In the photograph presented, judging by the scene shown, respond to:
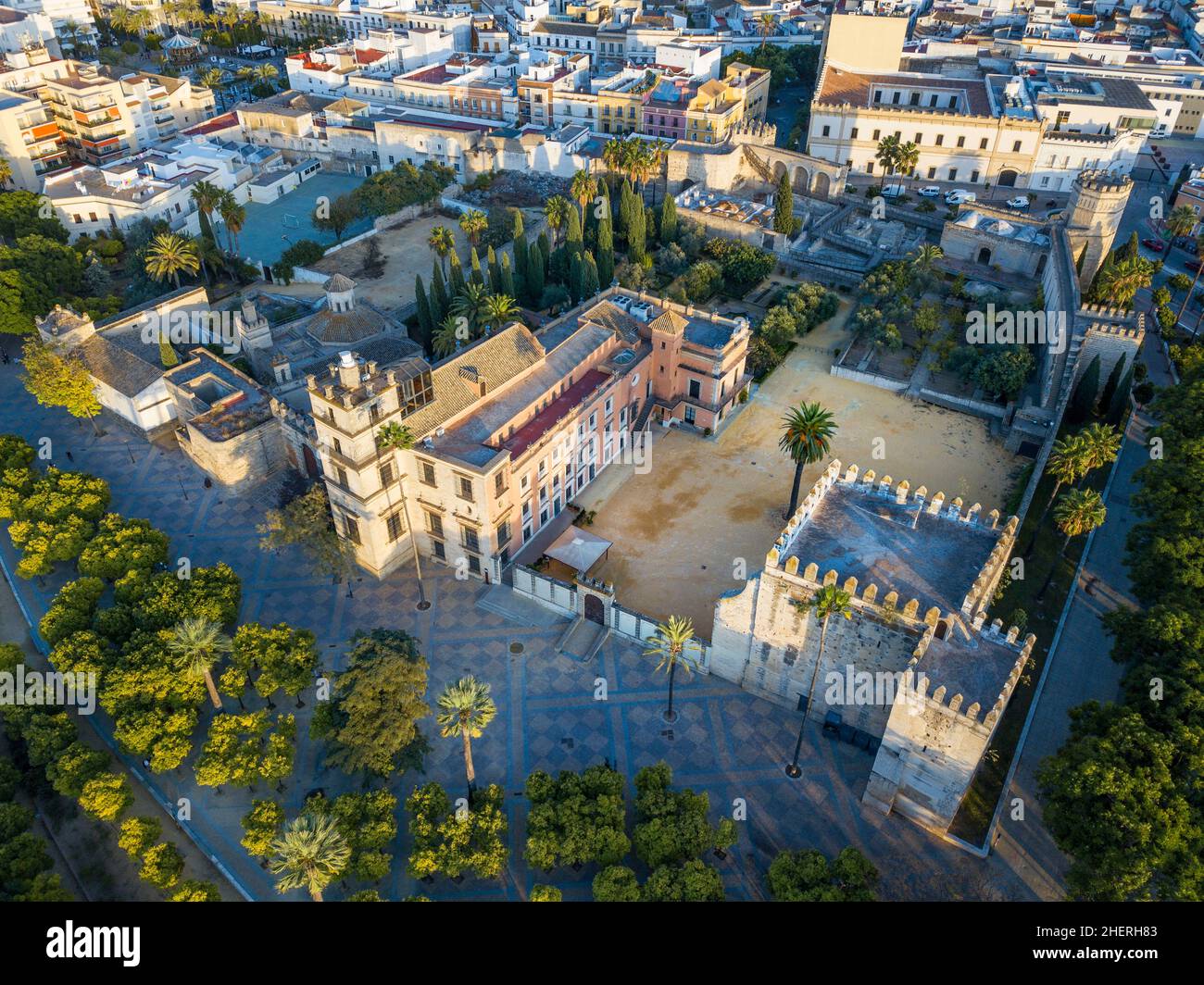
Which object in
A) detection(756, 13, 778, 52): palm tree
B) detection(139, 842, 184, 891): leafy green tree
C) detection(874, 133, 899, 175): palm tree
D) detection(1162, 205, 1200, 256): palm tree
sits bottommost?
detection(139, 842, 184, 891): leafy green tree

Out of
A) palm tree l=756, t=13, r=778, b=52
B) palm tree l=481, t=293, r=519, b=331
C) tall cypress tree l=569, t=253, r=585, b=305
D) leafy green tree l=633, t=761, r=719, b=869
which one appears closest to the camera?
leafy green tree l=633, t=761, r=719, b=869

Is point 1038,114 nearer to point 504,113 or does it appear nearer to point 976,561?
point 504,113

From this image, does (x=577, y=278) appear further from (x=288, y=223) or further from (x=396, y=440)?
(x=288, y=223)

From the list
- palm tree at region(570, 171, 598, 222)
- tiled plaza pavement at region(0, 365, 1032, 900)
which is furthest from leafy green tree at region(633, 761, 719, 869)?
palm tree at region(570, 171, 598, 222)

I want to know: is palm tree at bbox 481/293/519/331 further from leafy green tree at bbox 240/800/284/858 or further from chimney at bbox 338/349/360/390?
leafy green tree at bbox 240/800/284/858

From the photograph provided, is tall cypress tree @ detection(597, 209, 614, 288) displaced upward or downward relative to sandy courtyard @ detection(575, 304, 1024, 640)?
upward

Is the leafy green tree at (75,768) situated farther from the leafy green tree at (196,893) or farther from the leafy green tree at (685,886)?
the leafy green tree at (685,886)

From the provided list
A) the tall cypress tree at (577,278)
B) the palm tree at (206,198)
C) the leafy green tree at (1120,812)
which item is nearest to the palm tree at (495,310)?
the tall cypress tree at (577,278)
